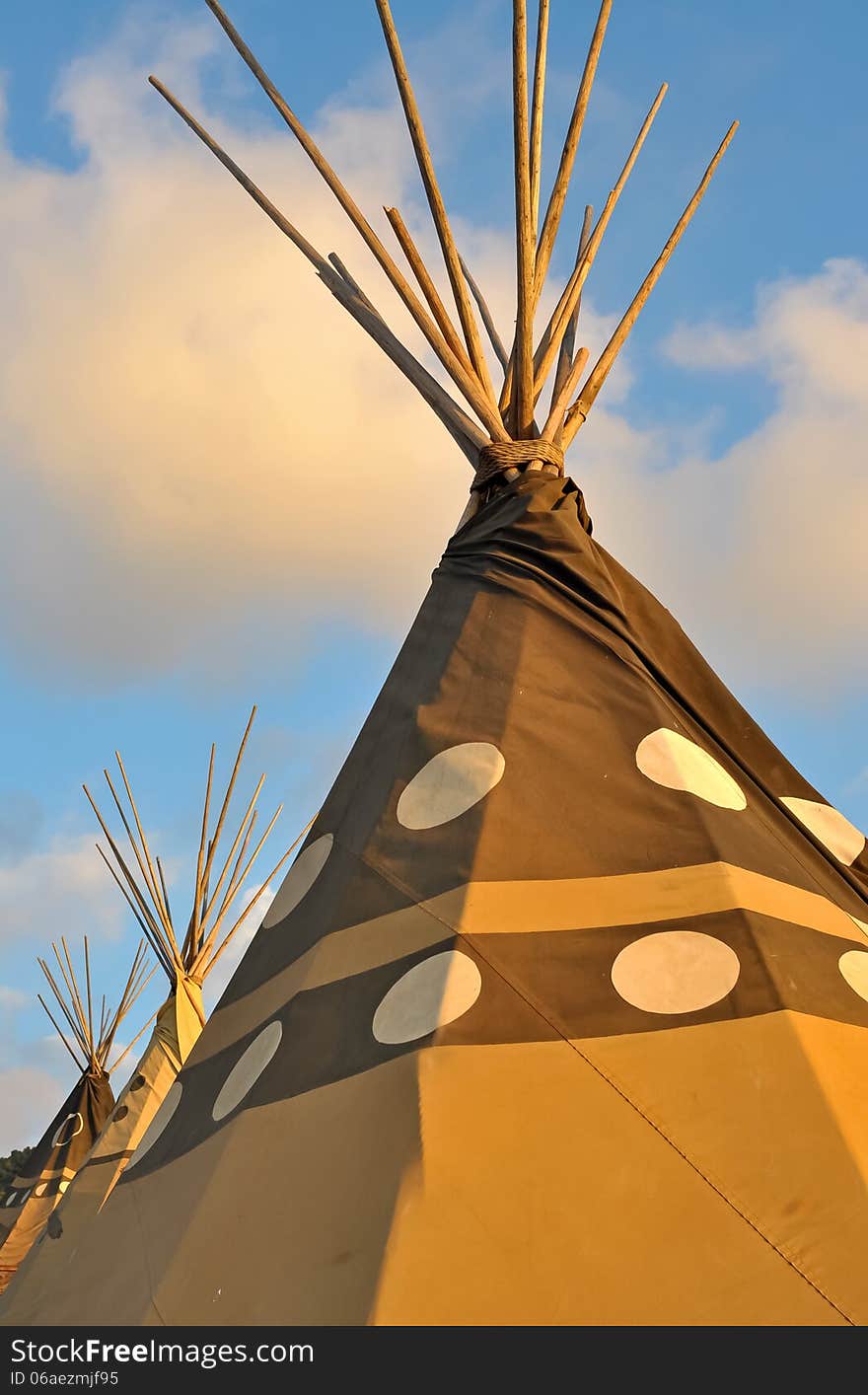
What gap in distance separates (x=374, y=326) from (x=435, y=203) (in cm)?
36

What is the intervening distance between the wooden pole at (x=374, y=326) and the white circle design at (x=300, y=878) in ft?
3.21

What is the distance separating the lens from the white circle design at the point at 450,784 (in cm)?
207

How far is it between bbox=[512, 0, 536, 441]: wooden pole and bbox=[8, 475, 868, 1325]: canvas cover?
0.39m

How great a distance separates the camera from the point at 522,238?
264cm

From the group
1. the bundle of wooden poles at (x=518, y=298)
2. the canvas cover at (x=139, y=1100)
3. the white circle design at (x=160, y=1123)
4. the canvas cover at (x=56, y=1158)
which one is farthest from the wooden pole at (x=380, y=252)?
the canvas cover at (x=56, y=1158)

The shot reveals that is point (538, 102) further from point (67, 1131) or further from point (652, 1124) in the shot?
point (67, 1131)

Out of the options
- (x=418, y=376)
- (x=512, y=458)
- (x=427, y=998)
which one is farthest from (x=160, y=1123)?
(x=418, y=376)

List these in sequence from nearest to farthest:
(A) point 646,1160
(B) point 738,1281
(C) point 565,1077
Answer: (B) point 738,1281 < (A) point 646,1160 < (C) point 565,1077

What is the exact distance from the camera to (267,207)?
11.3 feet

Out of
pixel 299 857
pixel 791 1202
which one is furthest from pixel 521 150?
pixel 791 1202

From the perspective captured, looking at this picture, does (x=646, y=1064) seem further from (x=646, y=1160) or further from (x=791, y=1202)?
(x=791, y=1202)

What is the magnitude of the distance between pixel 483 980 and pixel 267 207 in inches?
97.3

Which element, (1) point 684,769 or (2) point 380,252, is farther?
(2) point 380,252

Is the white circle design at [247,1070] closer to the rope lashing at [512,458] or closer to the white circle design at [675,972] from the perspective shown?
the white circle design at [675,972]
